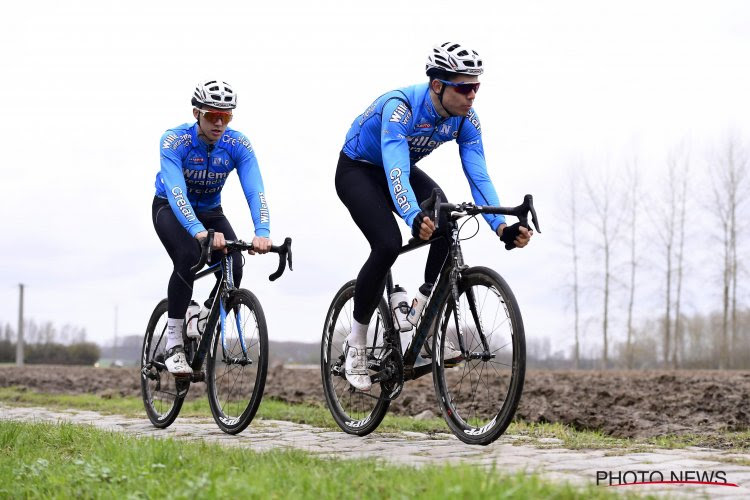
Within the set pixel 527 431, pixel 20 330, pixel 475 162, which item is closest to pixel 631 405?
pixel 527 431

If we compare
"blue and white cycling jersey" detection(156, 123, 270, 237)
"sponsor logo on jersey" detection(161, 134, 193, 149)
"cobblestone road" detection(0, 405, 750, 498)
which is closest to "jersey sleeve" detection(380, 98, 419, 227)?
"cobblestone road" detection(0, 405, 750, 498)

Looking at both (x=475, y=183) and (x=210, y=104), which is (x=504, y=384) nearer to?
(x=475, y=183)

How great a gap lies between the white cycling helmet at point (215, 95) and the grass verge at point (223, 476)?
2.89 metres

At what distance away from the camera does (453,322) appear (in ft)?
20.0

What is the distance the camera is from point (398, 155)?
6098 mm

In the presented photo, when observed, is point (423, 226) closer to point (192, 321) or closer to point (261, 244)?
point (261, 244)

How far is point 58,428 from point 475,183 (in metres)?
3.83

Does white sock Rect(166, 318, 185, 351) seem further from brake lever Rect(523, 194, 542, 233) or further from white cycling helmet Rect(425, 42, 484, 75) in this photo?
brake lever Rect(523, 194, 542, 233)

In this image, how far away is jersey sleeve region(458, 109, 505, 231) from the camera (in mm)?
6531

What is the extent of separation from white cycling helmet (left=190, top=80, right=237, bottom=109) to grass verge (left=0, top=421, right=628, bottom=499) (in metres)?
2.89

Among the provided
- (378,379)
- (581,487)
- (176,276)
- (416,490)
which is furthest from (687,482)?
(176,276)

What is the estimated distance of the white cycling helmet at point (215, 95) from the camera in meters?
7.58

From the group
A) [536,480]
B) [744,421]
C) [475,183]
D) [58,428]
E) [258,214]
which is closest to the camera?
[536,480]

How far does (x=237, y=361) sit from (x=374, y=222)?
1821 millimetres
